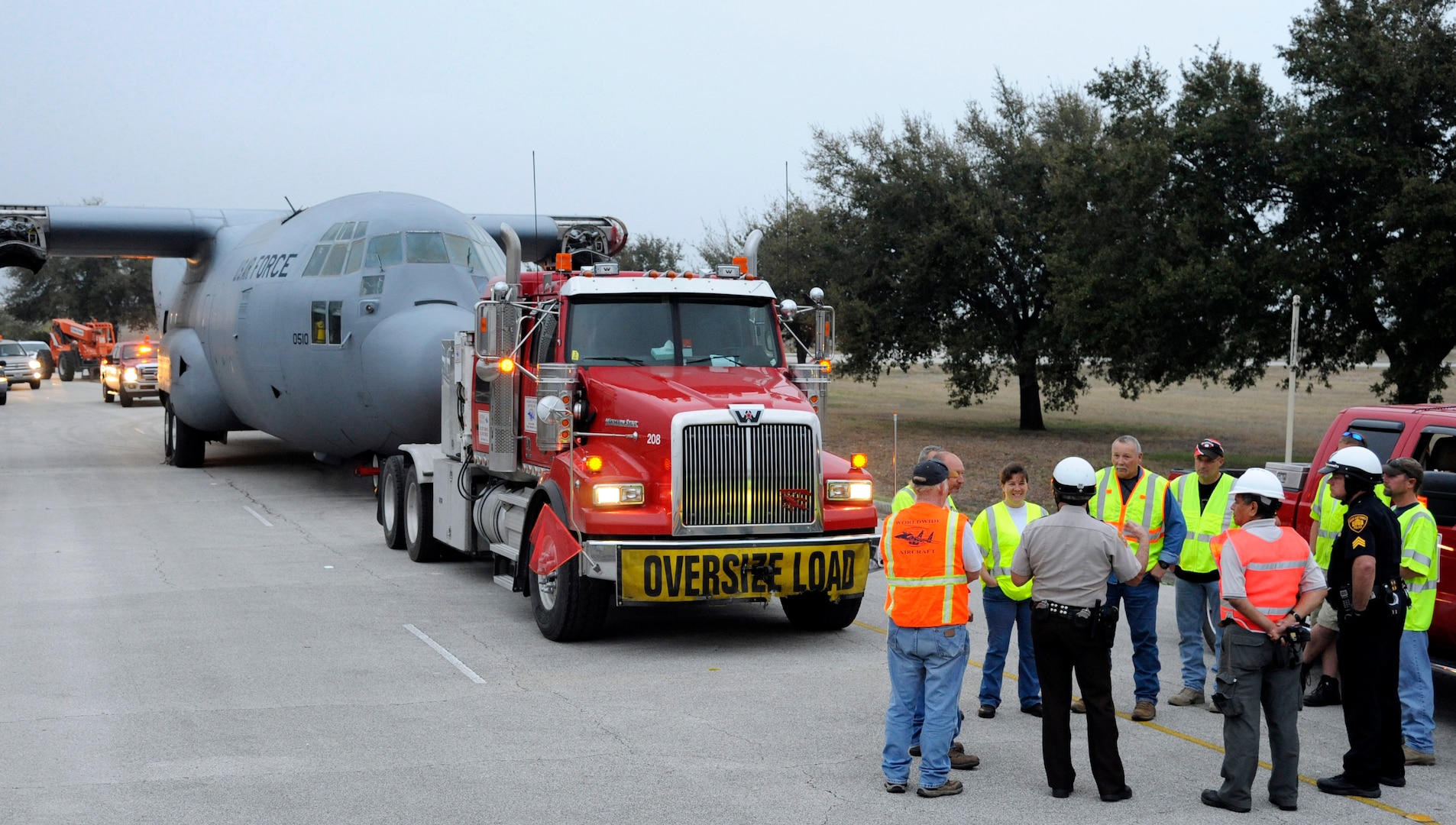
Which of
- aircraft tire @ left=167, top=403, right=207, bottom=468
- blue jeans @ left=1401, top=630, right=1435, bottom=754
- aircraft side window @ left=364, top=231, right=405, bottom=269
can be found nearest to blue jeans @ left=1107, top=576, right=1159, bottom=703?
blue jeans @ left=1401, top=630, right=1435, bottom=754

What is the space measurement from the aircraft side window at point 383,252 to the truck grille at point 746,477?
32.3 ft

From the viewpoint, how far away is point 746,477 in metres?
10.7

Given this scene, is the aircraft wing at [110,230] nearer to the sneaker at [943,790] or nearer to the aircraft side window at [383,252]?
the aircraft side window at [383,252]

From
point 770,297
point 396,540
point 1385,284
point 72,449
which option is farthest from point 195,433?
point 1385,284

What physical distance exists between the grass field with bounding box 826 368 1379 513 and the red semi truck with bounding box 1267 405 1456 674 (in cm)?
932

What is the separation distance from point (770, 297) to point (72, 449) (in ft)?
70.8

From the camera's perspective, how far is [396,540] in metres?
16.3

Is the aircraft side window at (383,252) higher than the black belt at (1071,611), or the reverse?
the aircraft side window at (383,252)

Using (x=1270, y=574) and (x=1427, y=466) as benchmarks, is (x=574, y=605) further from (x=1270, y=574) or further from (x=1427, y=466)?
(x=1427, y=466)

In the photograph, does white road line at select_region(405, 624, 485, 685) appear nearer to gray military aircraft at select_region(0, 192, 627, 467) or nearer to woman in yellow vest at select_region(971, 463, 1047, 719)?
woman in yellow vest at select_region(971, 463, 1047, 719)

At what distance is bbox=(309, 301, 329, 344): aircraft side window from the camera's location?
19406 mm

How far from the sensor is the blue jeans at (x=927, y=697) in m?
7.34

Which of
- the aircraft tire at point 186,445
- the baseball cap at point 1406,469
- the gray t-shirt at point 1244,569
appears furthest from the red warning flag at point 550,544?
the aircraft tire at point 186,445

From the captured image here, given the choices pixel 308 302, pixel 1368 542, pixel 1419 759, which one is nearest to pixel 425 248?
pixel 308 302
